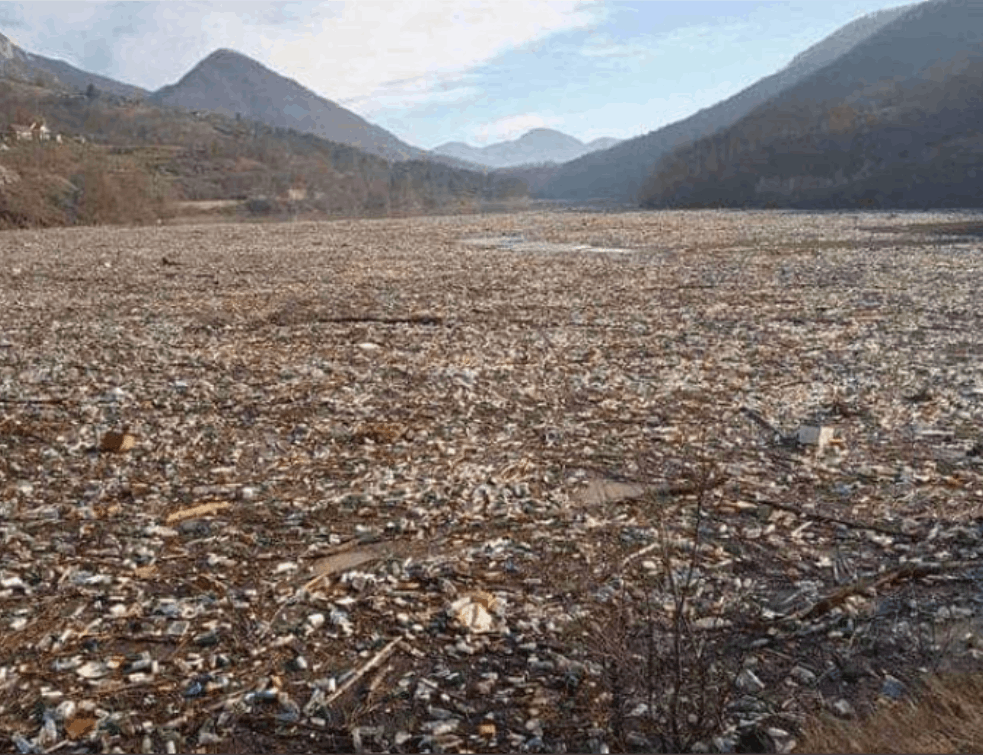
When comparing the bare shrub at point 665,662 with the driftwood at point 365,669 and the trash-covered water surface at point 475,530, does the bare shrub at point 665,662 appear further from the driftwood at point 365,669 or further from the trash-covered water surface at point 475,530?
the driftwood at point 365,669

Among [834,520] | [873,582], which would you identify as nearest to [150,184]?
[834,520]

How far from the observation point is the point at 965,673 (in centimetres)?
570

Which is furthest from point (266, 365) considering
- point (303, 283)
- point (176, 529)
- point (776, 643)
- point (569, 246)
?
point (569, 246)

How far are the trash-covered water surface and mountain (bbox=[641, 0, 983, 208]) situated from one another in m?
93.8

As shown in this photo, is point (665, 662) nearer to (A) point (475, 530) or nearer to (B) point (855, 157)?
(A) point (475, 530)

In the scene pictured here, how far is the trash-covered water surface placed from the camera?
5.62 meters

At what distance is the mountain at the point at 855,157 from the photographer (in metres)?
103

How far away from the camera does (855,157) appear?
403 feet

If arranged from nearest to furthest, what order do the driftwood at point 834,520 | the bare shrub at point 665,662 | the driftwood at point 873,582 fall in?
the bare shrub at point 665,662 < the driftwood at point 873,582 < the driftwood at point 834,520

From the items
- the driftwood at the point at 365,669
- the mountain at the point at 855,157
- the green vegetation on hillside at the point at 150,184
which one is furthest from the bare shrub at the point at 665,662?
the mountain at the point at 855,157

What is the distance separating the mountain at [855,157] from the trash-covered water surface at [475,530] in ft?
308

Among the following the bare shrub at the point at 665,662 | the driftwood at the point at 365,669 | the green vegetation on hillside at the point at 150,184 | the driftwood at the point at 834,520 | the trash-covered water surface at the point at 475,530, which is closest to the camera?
the bare shrub at the point at 665,662

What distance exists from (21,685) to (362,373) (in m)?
9.76

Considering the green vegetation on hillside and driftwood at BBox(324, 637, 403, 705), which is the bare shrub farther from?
the green vegetation on hillside
